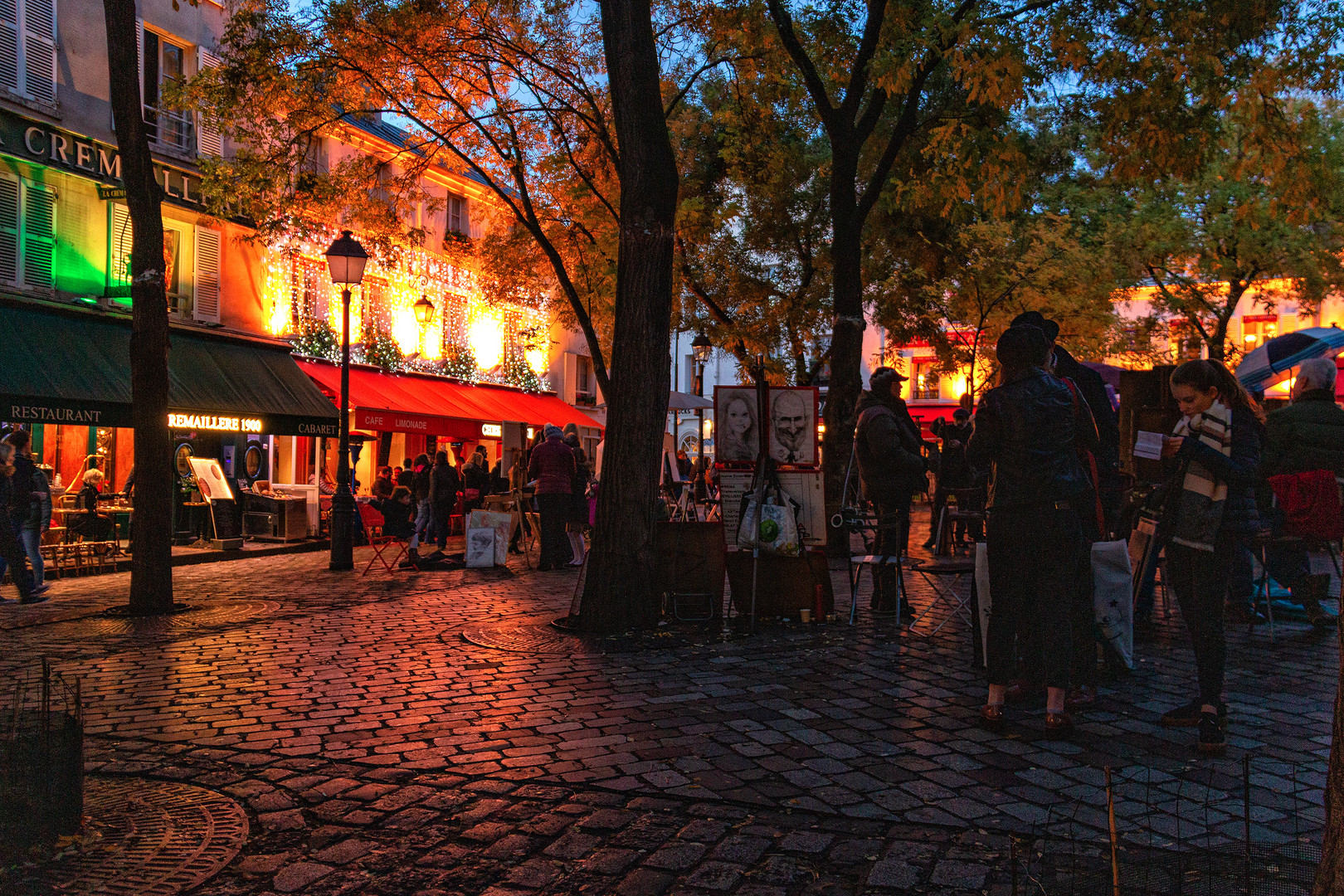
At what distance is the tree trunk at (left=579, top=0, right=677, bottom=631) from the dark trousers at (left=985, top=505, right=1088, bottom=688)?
347 centimetres

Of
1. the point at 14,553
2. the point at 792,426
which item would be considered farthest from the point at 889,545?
the point at 14,553

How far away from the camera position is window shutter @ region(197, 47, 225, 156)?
64.7ft

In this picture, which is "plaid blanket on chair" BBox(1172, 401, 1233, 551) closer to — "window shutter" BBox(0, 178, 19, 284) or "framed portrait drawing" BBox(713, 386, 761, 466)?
"framed portrait drawing" BBox(713, 386, 761, 466)

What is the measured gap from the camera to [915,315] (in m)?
25.6

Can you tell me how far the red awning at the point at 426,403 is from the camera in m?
22.1

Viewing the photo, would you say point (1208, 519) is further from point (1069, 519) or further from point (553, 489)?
point (553, 489)

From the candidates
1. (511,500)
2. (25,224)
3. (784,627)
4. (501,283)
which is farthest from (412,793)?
(501,283)

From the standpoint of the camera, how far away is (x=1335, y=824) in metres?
2.25

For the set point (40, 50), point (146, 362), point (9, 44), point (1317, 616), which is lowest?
point (1317, 616)

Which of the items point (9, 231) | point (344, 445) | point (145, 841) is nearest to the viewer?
point (145, 841)

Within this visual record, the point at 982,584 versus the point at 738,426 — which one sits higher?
the point at 738,426

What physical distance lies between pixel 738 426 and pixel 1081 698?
379cm

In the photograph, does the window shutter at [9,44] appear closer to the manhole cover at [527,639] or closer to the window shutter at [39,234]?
the window shutter at [39,234]

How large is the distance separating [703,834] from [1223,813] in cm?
198
